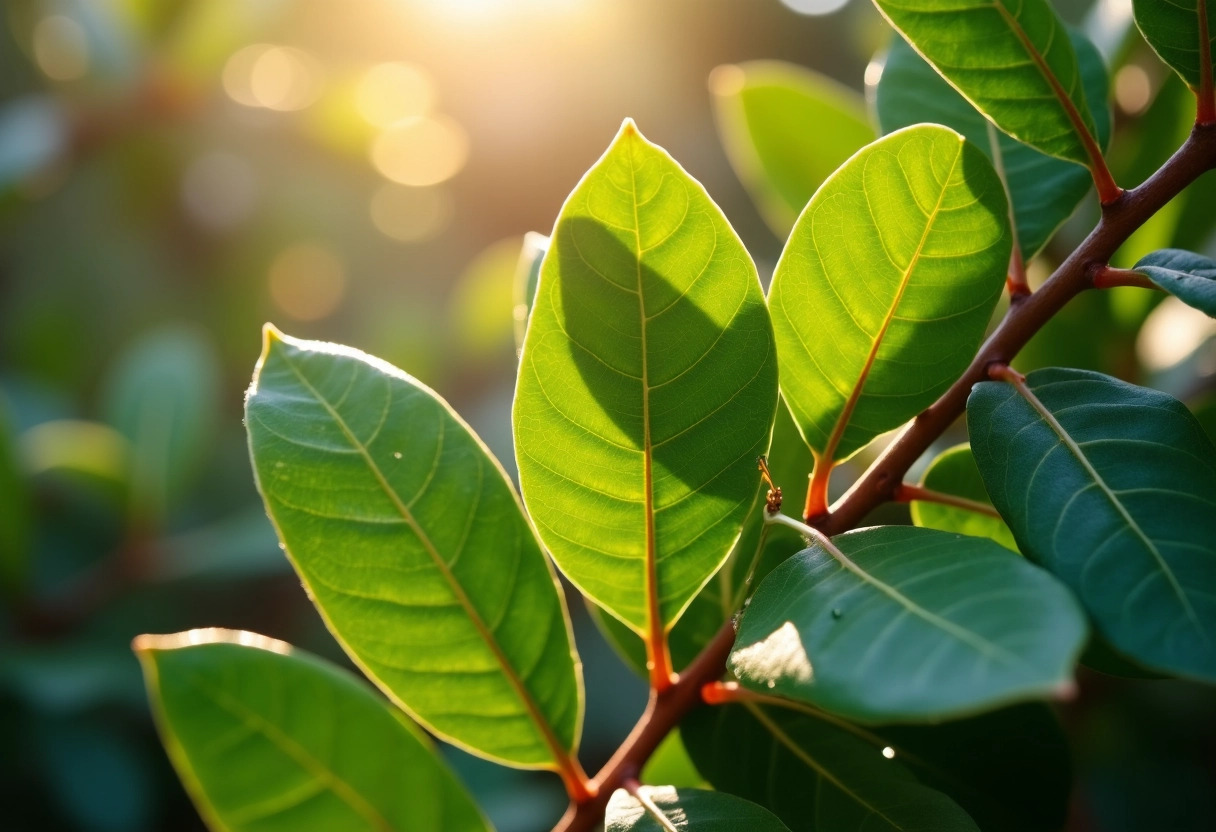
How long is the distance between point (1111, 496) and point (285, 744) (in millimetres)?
541

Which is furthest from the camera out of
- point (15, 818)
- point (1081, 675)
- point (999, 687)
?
point (15, 818)

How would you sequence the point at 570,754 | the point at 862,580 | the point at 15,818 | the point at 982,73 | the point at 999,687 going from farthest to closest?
the point at 15,818, the point at 570,754, the point at 982,73, the point at 862,580, the point at 999,687

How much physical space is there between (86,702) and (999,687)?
1614 millimetres

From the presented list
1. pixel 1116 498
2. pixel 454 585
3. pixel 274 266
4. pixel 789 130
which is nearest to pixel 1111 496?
pixel 1116 498

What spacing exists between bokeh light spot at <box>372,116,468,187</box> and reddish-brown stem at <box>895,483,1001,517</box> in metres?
1.88

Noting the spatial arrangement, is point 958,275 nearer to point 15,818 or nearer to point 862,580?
point 862,580

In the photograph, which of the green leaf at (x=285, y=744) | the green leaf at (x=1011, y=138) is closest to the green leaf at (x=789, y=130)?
the green leaf at (x=1011, y=138)

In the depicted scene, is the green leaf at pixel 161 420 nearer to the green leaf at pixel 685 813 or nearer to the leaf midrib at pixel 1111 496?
the green leaf at pixel 685 813

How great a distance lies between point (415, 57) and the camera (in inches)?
111

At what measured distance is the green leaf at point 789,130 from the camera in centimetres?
113

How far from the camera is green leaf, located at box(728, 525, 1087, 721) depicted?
0.37 metres

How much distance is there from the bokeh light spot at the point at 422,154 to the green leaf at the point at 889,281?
1847mm

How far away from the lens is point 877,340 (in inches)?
23.6

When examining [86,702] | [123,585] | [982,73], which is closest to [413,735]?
[982,73]
